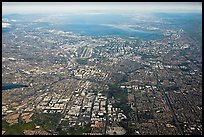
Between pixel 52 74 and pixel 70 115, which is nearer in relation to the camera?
pixel 70 115

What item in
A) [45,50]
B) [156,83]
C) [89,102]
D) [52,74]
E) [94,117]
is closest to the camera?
[94,117]

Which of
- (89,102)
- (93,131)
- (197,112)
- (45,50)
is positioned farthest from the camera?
(45,50)

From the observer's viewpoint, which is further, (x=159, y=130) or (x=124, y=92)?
(x=124, y=92)

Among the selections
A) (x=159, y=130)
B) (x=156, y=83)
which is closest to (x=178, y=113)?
(x=159, y=130)

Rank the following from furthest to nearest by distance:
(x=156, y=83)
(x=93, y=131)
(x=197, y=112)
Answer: (x=156, y=83)
(x=197, y=112)
(x=93, y=131)

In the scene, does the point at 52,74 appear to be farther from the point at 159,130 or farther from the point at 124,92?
the point at 159,130

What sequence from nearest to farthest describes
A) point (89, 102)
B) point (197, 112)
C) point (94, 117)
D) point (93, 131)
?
point (93, 131) < point (94, 117) < point (197, 112) < point (89, 102)

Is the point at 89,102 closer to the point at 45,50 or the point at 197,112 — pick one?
the point at 197,112

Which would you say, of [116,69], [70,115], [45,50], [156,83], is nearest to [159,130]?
[70,115]
